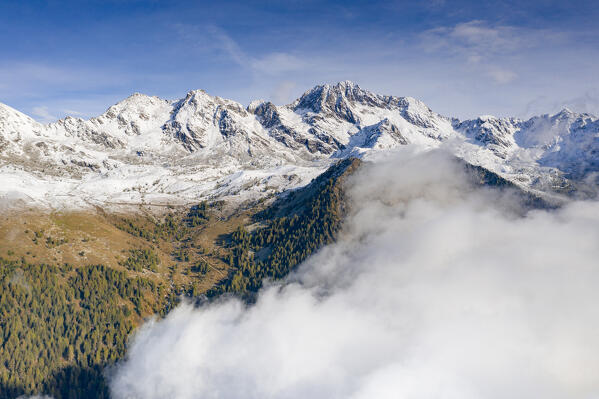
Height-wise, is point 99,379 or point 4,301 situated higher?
point 4,301

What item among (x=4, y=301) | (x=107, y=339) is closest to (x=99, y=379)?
(x=107, y=339)

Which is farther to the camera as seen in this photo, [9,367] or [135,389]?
[135,389]

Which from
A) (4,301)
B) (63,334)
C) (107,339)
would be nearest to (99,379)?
(107,339)

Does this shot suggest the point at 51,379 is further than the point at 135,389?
No

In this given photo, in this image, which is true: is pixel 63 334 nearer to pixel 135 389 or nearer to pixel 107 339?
pixel 107 339

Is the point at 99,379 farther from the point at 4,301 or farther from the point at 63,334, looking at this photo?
the point at 4,301

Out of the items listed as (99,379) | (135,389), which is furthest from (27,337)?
(135,389)

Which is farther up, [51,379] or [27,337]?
[27,337]

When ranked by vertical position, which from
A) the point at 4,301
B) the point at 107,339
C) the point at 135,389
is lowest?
the point at 135,389
